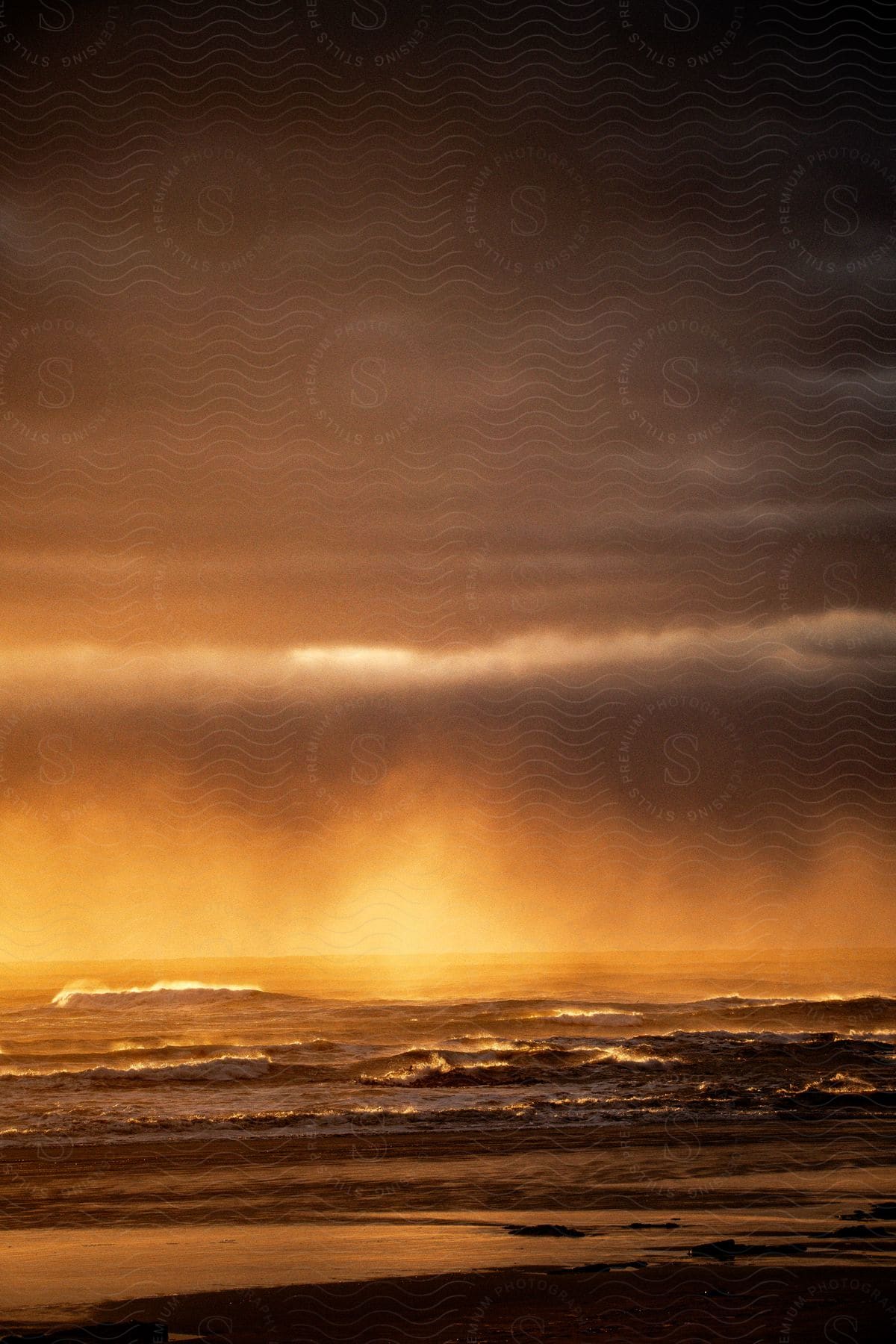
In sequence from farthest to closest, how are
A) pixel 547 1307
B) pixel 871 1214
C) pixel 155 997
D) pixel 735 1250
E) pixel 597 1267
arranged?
pixel 155 997, pixel 871 1214, pixel 735 1250, pixel 597 1267, pixel 547 1307

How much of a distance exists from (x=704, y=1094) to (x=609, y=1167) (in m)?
6.40

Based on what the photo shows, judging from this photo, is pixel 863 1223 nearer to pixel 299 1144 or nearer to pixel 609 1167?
pixel 609 1167

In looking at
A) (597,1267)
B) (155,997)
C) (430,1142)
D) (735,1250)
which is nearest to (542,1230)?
(597,1267)

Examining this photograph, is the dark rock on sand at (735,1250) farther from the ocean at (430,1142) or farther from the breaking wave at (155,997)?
the breaking wave at (155,997)

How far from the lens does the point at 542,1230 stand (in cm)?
1016

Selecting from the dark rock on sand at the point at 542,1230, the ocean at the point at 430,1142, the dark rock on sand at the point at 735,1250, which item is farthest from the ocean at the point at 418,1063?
the dark rock on sand at the point at 735,1250

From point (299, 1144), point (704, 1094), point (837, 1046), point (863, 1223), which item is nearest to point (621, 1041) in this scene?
point (837, 1046)

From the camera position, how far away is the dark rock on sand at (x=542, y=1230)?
10008mm

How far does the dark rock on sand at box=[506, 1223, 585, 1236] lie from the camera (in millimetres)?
10008

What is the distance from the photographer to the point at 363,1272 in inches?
354

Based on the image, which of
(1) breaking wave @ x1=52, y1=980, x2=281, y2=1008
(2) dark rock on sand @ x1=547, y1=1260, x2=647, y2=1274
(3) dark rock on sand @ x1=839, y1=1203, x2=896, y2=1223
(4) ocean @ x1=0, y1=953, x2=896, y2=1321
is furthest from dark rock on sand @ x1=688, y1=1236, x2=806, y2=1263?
(1) breaking wave @ x1=52, y1=980, x2=281, y2=1008

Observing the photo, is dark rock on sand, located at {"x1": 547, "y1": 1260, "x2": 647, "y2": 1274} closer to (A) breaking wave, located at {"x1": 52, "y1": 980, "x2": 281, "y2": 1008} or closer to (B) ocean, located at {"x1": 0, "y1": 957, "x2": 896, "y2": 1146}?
(B) ocean, located at {"x1": 0, "y1": 957, "x2": 896, "y2": 1146}

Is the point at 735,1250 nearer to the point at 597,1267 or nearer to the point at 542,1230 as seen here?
the point at 597,1267

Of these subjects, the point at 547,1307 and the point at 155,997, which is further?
the point at 155,997
